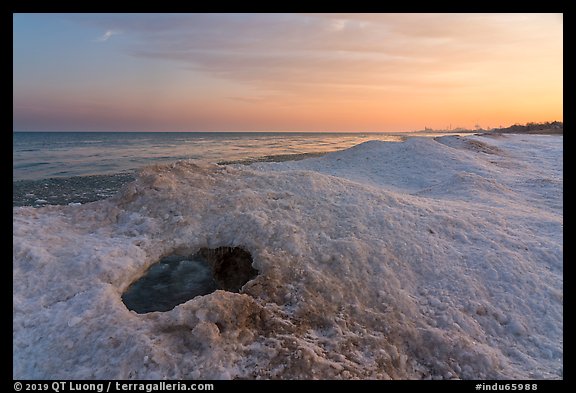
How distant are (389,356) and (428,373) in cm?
64

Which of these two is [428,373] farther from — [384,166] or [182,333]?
[384,166]

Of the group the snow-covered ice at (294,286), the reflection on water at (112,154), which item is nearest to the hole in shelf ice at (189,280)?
the snow-covered ice at (294,286)

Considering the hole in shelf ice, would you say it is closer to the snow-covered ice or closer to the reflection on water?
the snow-covered ice

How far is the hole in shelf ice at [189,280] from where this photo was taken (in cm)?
825

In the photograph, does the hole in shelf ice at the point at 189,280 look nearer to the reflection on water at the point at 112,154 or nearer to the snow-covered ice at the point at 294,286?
the snow-covered ice at the point at 294,286

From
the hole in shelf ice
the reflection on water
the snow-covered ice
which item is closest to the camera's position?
the snow-covered ice

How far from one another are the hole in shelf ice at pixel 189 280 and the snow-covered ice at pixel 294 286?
1.63 ft

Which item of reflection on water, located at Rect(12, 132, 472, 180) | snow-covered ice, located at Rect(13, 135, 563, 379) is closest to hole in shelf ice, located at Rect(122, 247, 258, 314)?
snow-covered ice, located at Rect(13, 135, 563, 379)

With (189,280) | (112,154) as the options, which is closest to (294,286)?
(189,280)

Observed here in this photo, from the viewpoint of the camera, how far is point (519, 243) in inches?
356

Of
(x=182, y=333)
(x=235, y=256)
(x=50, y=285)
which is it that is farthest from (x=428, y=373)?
(x=50, y=285)

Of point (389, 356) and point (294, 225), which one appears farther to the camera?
point (294, 225)

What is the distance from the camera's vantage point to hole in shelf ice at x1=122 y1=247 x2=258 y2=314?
27.1 feet

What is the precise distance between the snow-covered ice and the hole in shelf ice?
1.63 feet
